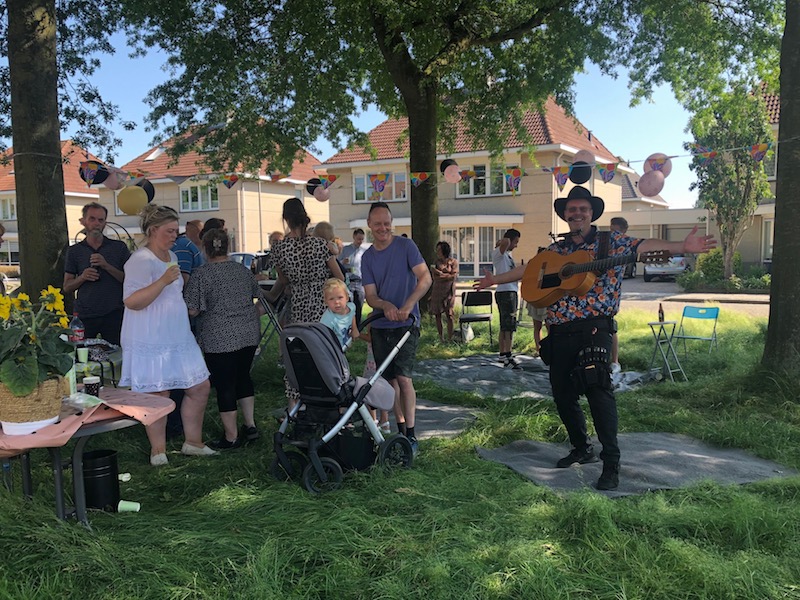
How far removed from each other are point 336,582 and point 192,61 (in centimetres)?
1011

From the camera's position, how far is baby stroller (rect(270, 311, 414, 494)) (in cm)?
386

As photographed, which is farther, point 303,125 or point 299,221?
point 303,125

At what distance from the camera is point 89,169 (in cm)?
941

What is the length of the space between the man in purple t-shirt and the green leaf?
2289 millimetres

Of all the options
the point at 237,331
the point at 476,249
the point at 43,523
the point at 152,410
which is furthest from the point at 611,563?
the point at 476,249

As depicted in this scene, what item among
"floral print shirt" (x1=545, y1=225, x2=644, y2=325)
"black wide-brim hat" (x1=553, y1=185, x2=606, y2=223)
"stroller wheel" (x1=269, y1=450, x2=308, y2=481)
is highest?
"black wide-brim hat" (x1=553, y1=185, x2=606, y2=223)

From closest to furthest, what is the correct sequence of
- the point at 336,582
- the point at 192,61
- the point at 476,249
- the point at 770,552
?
1. the point at 336,582
2. the point at 770,552
3. the point at 192,61
4. the point at 476,249

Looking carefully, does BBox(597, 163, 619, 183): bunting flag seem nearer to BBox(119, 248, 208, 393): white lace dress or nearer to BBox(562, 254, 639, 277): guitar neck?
BBox(562, 254, 639, 277): guitar neck

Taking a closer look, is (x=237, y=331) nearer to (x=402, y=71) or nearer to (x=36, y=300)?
(x=36, y=300)

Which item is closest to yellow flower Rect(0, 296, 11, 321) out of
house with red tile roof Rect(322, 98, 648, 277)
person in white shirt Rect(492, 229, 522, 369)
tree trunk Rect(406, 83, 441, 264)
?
person in white shirt Rect(492, 229, 522, 369)

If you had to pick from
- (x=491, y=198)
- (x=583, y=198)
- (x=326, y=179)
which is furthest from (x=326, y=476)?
(x=491, y=198)

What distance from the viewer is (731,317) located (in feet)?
38.9

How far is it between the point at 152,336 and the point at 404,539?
2258 mm

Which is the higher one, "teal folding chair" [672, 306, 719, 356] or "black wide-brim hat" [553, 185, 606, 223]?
"black wide-brim hat" [553, 185, 606, 223]
